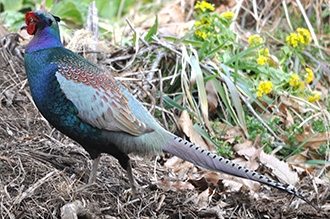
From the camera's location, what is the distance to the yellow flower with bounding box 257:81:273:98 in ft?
16.6

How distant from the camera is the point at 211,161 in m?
3.56

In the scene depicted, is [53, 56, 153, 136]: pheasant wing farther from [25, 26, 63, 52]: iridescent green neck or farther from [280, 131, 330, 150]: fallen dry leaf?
[280, 131, 330, 150]: fallen dry leaf

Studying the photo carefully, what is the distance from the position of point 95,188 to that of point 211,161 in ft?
3.08

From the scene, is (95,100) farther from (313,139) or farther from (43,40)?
(313,139)

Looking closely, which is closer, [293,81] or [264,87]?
[264,87]

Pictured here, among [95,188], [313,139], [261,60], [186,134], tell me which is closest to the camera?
[95,188]

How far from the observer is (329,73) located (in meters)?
6.05

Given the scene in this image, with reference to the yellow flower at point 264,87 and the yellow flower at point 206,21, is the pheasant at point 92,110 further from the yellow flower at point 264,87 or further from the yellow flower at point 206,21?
the yellow flower at point 206,21

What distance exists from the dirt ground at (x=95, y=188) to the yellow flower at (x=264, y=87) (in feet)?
3.62

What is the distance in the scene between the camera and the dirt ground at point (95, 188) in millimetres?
3309

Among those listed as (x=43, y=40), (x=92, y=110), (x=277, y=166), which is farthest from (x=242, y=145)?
(x=43, y=40)

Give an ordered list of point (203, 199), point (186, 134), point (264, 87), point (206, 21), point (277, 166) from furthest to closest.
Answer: point (206, 21), point (264, 87), point (186, 134), point (277, 166), point (203, 199)

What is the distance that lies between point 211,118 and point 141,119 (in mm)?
1827

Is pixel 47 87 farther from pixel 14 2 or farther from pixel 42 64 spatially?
pixel 14 2
